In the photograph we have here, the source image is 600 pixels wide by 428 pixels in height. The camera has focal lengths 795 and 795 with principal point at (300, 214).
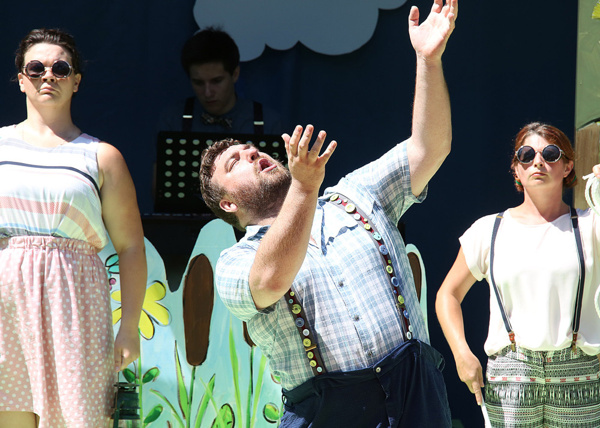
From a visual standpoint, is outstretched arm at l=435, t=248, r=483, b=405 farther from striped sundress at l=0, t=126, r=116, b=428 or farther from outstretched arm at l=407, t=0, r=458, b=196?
striped sundress at l=0, t=126, r=116, b=428

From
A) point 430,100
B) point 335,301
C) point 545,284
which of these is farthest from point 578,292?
point 335,301

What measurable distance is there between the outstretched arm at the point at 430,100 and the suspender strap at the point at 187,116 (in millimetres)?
2875

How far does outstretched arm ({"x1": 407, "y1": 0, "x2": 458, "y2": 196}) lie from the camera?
6.46 ft

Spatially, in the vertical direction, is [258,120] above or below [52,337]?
above

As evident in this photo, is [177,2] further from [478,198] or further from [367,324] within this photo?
[367,324]

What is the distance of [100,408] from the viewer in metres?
2.49

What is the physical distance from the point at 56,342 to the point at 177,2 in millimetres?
3339

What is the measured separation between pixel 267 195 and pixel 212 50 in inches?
109

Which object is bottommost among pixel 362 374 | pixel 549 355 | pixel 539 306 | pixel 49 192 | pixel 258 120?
pixel 549 355

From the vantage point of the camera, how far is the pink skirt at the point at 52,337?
2.45m

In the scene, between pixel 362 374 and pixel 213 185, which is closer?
pixel 362 374

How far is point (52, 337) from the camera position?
2494mm

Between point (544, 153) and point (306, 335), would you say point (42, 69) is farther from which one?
point (544, 153)

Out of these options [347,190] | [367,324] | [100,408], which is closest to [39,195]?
[100,408]
